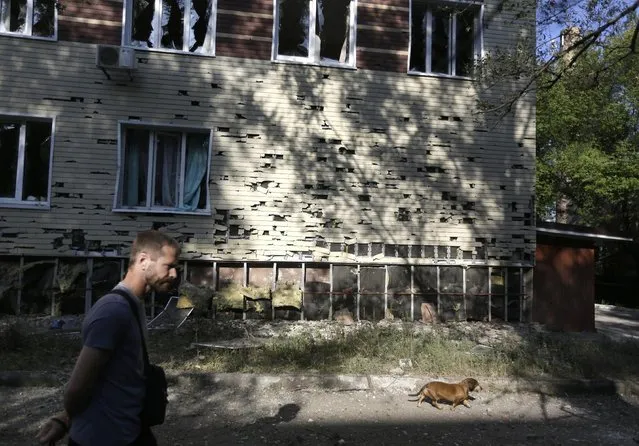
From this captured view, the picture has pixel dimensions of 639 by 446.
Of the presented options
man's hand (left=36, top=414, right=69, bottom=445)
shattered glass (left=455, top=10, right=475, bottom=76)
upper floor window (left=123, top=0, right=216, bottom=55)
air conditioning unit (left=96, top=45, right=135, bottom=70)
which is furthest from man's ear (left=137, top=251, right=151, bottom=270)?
shattered glass (left=455, top=10, right=475, bottom=76)

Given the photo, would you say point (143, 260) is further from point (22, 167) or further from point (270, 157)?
point (22, 167)

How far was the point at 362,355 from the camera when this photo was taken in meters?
7.15

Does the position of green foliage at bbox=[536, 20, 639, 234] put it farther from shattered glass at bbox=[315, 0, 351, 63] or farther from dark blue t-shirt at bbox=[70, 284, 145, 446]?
dark blue t-shirt at bbox=[70, 284, 145, 446]

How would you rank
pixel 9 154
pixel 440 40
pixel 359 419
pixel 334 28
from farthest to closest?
pixel 440 40
pixel 334 28
pixel 9 154
pixel 359 419

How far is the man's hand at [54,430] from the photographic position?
7.52 ft

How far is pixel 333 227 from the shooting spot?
9898mm

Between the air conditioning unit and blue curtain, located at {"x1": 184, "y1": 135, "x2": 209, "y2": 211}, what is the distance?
65.2 inches

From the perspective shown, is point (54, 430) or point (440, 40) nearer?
point (54, 430)

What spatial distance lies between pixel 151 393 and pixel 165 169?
25.7 ft

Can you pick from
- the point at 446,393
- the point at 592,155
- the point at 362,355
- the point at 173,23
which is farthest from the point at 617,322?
the point at 173,23

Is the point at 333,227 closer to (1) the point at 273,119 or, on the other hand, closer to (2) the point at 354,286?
(2) the point at 354,286

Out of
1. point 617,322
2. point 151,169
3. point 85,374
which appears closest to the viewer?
point 85,374

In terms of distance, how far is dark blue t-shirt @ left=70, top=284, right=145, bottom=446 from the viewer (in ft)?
7.43

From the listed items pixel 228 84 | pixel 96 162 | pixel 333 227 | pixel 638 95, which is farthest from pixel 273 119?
pixel 638 95
